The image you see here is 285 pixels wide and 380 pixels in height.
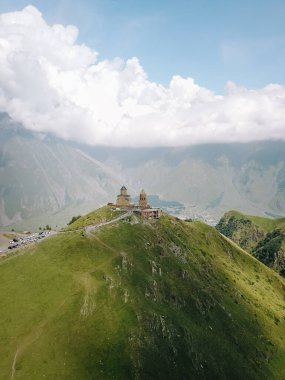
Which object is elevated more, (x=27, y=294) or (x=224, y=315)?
(x=27, y=294)

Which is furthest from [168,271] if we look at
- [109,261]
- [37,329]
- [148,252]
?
[37,329]

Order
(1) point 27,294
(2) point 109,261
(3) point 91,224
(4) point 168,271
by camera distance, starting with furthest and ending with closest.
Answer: (3) point 91,224 < (4) point 168,271 < (2) point 109,261 < (1) point 27,294

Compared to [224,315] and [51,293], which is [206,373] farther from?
[51,293]

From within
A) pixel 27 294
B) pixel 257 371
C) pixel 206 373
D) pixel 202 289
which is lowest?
pixel 257 371

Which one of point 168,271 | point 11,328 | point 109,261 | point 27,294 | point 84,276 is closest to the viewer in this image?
point 11,328

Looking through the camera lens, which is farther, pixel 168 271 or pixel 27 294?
pixel 168 271

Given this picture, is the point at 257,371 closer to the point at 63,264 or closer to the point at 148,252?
the point at 148,252
